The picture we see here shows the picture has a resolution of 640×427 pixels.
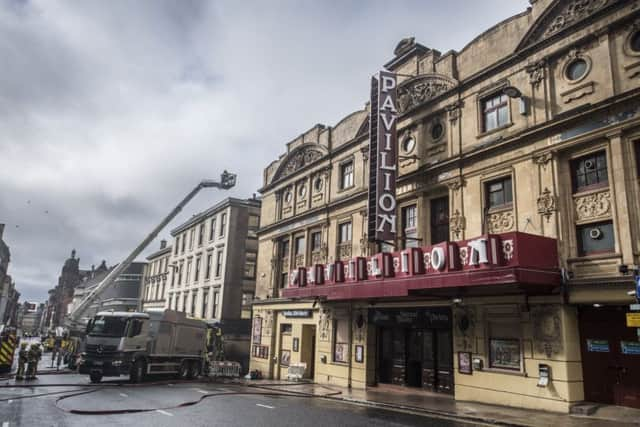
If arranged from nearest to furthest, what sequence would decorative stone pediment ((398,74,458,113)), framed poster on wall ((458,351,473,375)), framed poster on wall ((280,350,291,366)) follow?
framed poster on wall ((458,351,473,375)) < decorative stone pediment ((398,74,458,113)) < framed poster on wall ((280,350,291,366))

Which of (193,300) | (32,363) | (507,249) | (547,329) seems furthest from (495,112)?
(193,300)

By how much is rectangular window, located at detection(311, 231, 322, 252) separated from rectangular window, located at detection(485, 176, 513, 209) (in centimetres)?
1174

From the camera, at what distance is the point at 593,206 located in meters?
14.6

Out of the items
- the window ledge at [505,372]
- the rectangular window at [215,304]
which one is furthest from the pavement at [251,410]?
the rectangular window at [215,304]

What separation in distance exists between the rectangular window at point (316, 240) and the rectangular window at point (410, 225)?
23.0ft

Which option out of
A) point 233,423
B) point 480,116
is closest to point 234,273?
point 480,116

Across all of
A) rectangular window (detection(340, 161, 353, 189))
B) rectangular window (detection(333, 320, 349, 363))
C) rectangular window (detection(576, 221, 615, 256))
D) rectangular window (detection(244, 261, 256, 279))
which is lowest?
rectangular window (detection(333, 320, 349, 363))

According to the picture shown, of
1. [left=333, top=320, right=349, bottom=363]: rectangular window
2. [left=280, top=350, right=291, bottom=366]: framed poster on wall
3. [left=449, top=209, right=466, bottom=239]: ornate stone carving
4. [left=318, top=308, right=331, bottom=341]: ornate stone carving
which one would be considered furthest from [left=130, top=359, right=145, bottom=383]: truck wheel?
[left=449, top=209, right=466, bottom=239]: ornate stone carving

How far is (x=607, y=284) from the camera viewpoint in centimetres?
1341

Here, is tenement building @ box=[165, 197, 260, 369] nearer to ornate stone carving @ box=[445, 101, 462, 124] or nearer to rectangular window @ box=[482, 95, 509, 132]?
ornate stone carving @ box=[445, 101, 462, 124]

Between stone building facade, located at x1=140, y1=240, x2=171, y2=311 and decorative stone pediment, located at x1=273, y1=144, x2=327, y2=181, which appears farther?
stone building facade, located at x1=140, y1=240, x2=171, y2=311

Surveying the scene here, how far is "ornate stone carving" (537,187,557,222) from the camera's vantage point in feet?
50.0

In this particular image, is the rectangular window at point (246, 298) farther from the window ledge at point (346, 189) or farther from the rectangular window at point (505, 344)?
the rectangular window at point (505, 344)

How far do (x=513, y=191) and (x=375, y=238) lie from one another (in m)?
5.59
